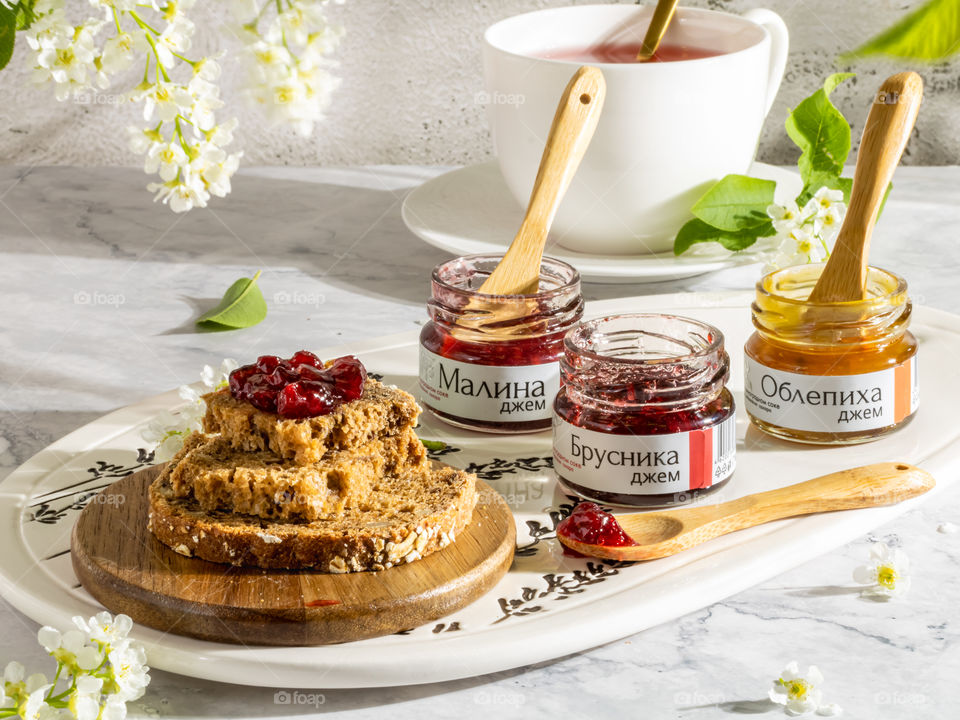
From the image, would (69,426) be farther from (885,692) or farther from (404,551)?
(885,692)

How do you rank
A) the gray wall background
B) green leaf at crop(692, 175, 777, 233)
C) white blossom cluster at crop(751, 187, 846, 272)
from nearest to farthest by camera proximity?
white blossom cluster at crop(751, 187, 846, 272), green leaf at crop(692, 175, 777, 233), the gray wall background

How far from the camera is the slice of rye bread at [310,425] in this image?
3.27 ft

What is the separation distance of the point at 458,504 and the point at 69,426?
575 mm

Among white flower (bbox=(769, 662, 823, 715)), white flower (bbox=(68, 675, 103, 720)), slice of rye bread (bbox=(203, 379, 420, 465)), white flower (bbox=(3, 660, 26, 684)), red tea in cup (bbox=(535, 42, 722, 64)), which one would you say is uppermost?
red tea in cup (bbox=(535, 42, 722, 64))

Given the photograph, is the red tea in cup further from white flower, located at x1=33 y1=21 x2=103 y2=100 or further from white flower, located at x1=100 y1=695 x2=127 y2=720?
white flower, located at x1=100 y1=695 x2=127 y2=720

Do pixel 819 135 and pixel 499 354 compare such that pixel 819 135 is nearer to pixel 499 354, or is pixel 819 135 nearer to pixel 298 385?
pixel 499 354

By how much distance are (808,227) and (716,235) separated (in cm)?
15

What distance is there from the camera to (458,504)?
0.98 m

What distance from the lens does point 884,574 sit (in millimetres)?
947

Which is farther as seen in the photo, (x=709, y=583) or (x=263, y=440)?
(x=263, y=440)

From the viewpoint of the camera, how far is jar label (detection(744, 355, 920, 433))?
1131 mm

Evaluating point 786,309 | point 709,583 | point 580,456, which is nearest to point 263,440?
point 580,456

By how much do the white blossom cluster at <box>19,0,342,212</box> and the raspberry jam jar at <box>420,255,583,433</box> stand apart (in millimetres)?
376

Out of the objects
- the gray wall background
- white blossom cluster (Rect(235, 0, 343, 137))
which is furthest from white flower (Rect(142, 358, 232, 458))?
the gray wall background
